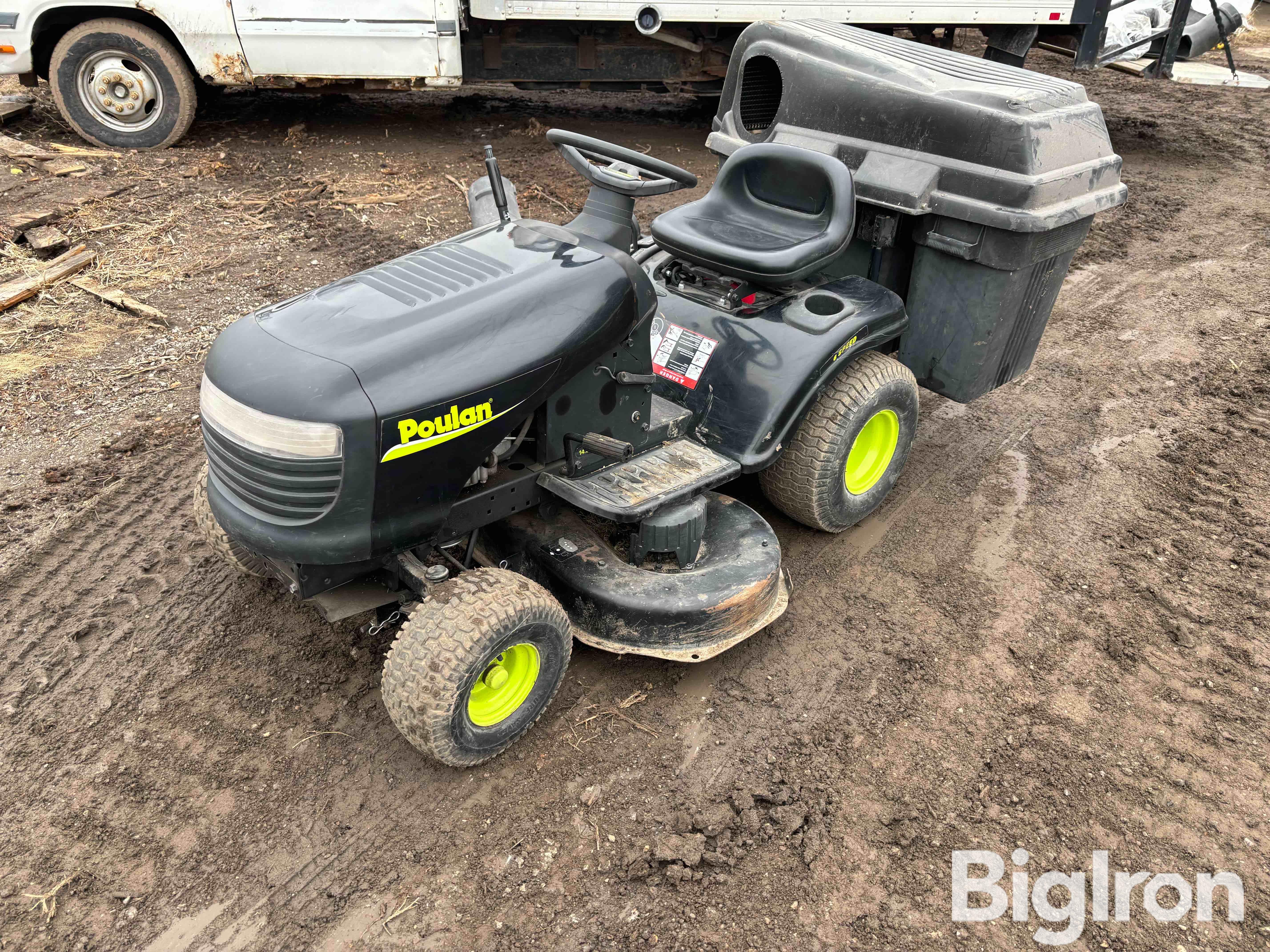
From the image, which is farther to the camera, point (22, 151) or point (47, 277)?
point (22, 151)

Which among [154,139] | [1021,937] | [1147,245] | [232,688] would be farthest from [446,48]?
[1021,937]

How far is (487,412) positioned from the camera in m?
2.48

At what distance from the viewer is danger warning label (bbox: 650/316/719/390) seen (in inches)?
134

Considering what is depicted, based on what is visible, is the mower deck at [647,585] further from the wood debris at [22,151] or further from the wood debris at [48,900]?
the wood debris at [22,151]

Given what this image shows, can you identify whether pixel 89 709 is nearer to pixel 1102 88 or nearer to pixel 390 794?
pixel 390 794

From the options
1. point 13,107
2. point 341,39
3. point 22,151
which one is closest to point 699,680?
point 341,39

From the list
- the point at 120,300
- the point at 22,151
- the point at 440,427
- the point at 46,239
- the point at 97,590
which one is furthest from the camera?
the point at 22,151

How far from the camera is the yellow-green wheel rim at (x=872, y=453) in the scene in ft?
12.3

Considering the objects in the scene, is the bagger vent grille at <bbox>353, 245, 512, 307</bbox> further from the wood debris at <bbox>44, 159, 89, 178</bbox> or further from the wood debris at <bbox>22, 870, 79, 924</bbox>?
the wood debris at <bbox>44, 159, 89, 178</bbox>

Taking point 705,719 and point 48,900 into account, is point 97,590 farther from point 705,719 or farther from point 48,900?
point 705,719

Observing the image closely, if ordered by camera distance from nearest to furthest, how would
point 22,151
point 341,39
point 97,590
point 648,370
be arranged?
point 648,370 → point 97,590 → point 22,151 → point 341,39

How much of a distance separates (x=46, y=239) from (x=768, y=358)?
4674 millimetres

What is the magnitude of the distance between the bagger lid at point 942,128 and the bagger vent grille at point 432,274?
5.39 feet

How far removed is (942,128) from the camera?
3.44m
